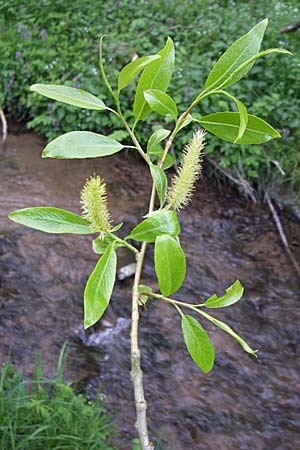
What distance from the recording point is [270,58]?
3924mm

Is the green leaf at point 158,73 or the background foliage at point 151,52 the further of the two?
the background foliage at point 151,52

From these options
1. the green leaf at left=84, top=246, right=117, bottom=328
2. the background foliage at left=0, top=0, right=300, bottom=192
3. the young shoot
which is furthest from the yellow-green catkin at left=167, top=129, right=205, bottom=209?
the background foliage at left=0, top=0, right=300, bottom=192

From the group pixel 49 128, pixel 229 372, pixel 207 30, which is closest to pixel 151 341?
pixel 229 372

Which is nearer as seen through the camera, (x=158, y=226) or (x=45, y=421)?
(x=158, y=226)

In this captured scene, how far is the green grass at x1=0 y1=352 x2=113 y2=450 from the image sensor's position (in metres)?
1.77

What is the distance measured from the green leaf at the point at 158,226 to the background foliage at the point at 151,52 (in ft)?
9.96

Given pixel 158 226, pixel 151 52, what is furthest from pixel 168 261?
pixel 151 52

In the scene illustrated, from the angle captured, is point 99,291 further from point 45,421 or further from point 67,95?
point 45,421

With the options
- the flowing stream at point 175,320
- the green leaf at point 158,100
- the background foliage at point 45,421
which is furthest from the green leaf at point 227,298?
the flowing stream at point 175,320

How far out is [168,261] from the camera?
60 centimetres

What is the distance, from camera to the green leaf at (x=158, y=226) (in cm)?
58

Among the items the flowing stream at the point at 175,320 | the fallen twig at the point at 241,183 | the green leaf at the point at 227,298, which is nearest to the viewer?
the green leaf at the point at 227,298

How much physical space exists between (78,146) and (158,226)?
0.47 ft

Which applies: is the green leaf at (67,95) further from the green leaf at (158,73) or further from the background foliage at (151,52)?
the background foliage at (151,52)
